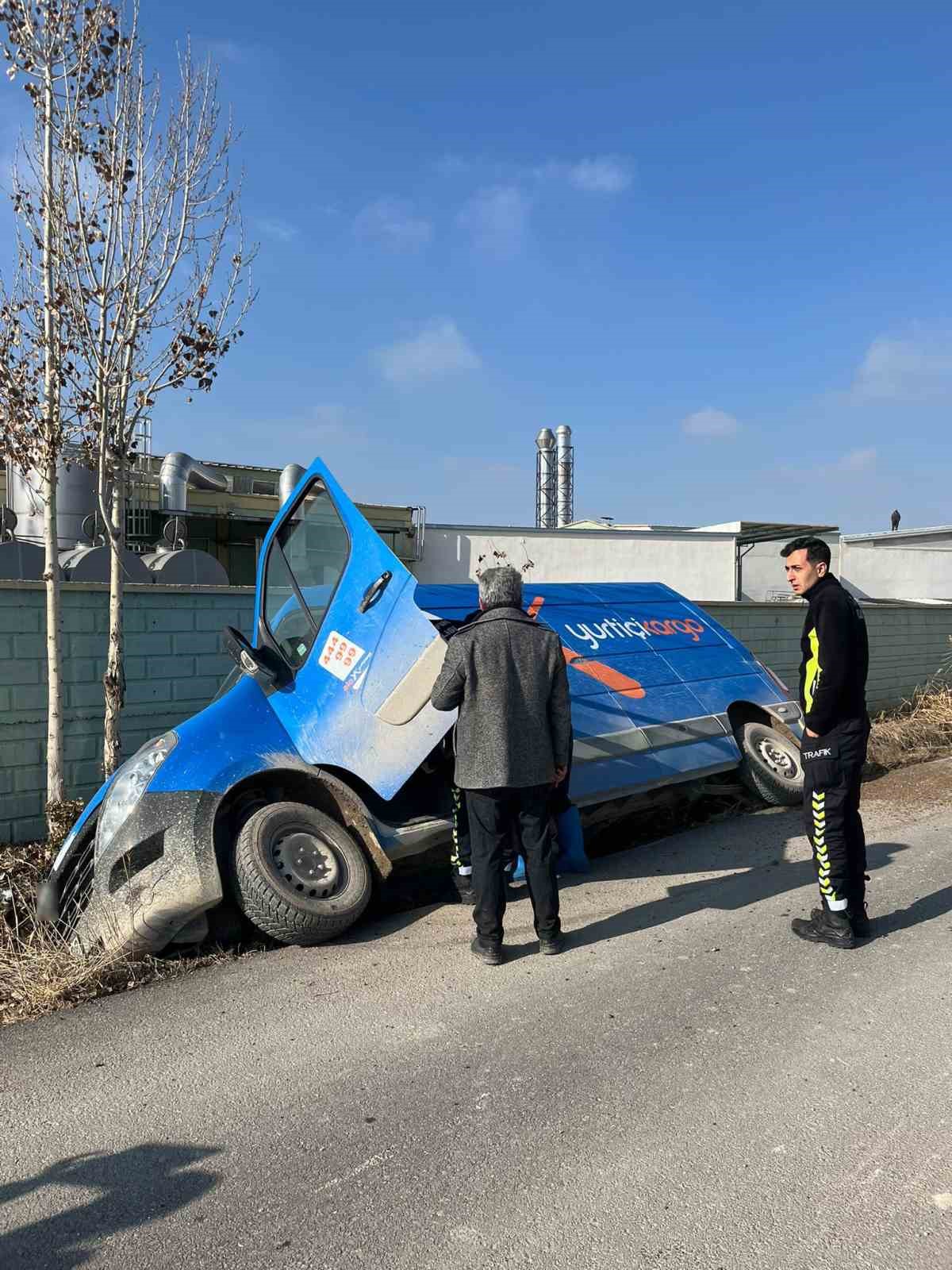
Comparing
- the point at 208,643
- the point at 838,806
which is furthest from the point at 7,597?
the point at 838,806

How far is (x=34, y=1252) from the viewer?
2451mm

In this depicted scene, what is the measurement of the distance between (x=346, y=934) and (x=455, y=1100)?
177 centimetres

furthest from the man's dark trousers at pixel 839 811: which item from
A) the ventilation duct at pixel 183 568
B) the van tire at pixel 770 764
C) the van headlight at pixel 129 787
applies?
the ventilation duct at pixel 183 568

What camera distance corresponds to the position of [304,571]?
542cm

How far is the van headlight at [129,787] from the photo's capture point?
461 cm

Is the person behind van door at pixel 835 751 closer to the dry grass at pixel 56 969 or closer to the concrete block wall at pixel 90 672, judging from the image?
the dry grass at pixel 56 969

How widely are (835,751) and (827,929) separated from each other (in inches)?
33.1

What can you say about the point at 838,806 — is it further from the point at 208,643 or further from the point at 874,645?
the point at 874,645

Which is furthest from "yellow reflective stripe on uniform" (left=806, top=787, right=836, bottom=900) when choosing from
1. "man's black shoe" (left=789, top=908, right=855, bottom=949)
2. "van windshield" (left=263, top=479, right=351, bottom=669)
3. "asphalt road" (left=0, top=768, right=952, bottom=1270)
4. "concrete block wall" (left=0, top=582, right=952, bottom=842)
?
"concrete block wall" (left=0, top=582, right=952, bottom=842)

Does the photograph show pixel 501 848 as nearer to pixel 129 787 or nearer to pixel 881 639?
pixel 129 787

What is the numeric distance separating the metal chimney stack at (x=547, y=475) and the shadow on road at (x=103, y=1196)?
40088 mm

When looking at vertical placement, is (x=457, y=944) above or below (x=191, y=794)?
below

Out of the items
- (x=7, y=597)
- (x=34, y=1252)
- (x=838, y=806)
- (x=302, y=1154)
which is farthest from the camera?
(x=7, y=597)

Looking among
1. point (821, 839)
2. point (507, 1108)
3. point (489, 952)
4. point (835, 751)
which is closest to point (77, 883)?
point (489, 952)
